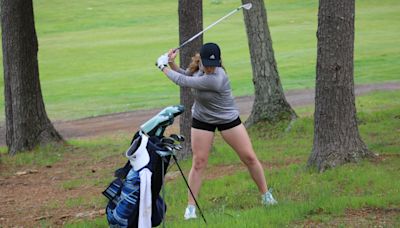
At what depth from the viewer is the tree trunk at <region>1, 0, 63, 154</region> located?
14242 mm

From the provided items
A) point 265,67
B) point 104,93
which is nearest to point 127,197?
point 265,67

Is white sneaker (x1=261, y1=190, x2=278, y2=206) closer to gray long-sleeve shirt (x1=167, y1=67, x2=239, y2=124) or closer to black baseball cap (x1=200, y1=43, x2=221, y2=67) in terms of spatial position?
gray long-sleeve shirt (x1=167, y1=67, x2=239, y2=124)

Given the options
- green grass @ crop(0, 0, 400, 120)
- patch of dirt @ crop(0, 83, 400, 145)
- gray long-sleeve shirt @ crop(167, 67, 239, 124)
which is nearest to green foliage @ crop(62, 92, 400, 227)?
gray long-sleeve shirt @ crop(167, 67, 239, 124)

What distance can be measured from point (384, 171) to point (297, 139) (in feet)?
14.2

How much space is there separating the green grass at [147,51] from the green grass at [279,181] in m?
8.58

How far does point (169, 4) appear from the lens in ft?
224

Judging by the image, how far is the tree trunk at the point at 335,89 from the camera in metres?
9.20

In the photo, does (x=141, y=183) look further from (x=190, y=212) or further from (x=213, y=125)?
(x=213, y=125)

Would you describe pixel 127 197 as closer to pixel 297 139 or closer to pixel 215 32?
pixel 297 139

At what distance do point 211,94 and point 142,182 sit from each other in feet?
5.63

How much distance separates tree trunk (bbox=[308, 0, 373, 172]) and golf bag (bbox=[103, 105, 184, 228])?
3.15 meters

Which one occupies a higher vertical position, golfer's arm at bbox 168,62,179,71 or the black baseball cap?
the black baseball cap

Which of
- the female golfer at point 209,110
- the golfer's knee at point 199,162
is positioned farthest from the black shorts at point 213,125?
the golfer's knee at point 199,162

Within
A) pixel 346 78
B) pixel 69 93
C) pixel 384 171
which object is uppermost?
pixel 346 78
